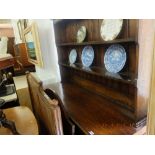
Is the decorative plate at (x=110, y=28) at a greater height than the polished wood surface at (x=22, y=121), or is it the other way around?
the decorative plate at (x=110, y=28)

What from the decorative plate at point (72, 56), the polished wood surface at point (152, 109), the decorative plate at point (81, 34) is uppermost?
the decorative plate at point (81, 34)

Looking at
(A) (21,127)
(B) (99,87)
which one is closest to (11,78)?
(A) (21,127)

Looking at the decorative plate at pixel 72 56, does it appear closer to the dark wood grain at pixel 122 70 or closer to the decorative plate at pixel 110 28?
the dark wood grain at pixel 122 70

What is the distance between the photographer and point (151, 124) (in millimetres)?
632

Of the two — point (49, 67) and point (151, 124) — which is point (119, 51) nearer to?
point (151, 124)

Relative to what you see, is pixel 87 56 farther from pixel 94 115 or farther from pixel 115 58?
pixel 94 115

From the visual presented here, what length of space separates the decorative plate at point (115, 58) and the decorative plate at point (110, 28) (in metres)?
0.09

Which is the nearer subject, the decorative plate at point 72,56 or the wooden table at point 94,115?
the wooden table at point 94,115

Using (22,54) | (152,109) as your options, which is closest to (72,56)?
(22,54)

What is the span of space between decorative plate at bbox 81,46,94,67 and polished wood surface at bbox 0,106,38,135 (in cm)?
73

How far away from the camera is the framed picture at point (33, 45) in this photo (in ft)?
5.43

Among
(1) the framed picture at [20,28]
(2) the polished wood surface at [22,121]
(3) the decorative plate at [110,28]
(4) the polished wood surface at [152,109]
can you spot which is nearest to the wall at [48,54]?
(1) the framed picture at [20,28]

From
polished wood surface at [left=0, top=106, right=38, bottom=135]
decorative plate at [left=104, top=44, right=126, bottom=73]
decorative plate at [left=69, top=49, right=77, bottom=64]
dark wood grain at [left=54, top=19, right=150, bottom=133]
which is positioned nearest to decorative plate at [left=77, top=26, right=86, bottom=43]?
dark wood grain at [left=54, top=19, right=150, bottom=133]
